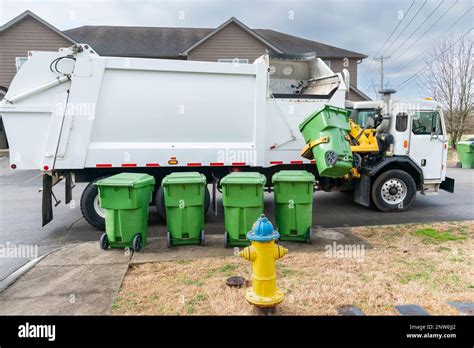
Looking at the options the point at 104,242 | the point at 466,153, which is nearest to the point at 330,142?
the point at 104,242

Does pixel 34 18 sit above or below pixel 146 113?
above

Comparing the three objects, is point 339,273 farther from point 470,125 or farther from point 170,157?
point 470,125

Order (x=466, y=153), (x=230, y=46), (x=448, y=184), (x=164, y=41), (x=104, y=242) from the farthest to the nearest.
A: (x=164, y=41) → (x=230, y=46) → (x=466, y=153) → (x=448, y=184) → (x=104, y=242)

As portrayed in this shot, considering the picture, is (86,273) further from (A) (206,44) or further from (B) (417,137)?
(A) (206,44)

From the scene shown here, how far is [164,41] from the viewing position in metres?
21.0

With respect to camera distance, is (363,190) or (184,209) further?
(363,190)

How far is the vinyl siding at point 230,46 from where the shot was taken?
19422 millimetres

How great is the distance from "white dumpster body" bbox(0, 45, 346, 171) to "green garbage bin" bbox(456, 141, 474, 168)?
35.4 feet

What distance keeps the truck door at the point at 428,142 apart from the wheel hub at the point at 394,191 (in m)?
0.57

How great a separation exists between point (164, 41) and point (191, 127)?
16.2 metres

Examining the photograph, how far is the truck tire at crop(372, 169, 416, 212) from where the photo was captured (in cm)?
750

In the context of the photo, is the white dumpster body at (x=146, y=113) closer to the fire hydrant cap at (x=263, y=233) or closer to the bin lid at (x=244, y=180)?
the bin lid at (x=244, y=180)
